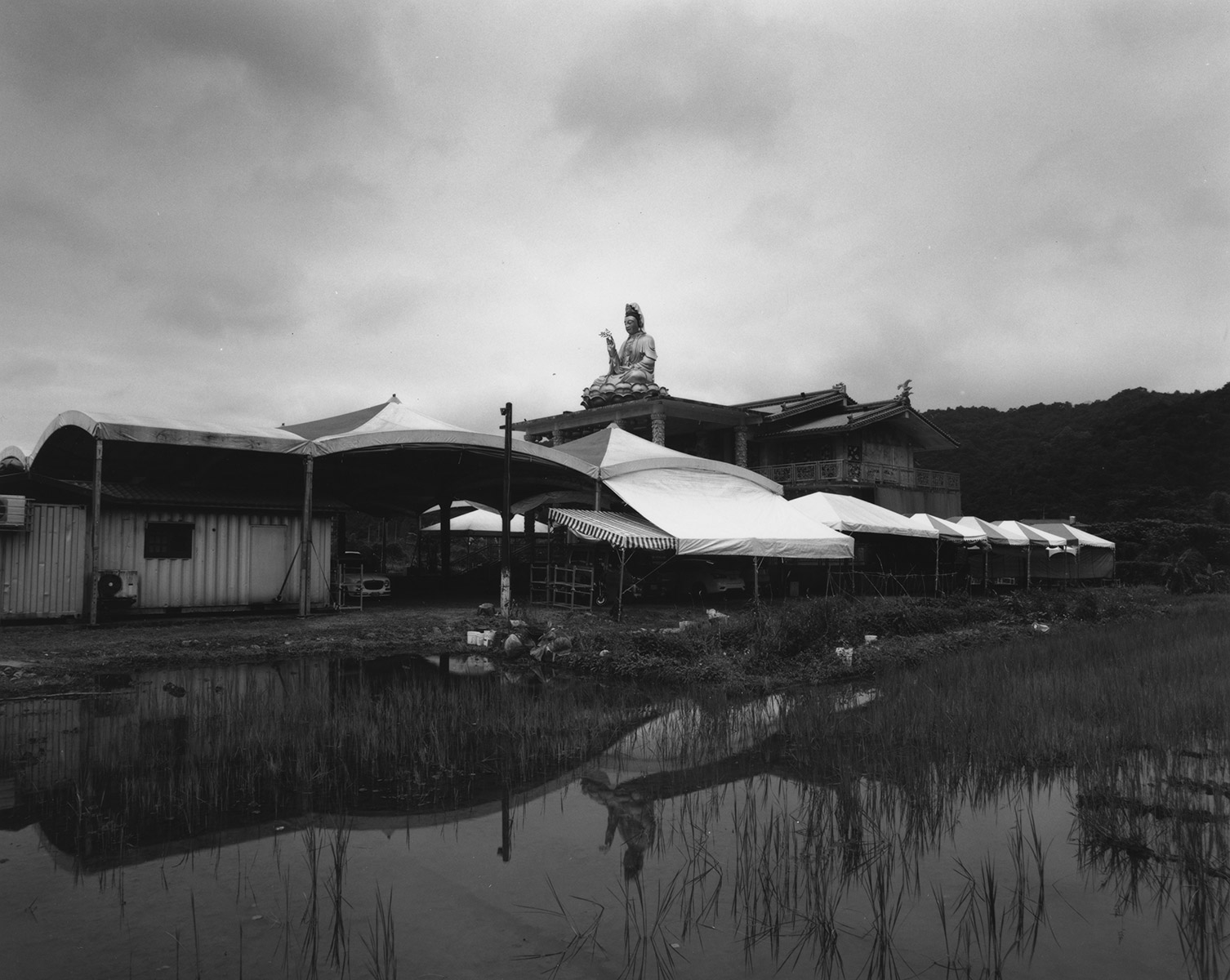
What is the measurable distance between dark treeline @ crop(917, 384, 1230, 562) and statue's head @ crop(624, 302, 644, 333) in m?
22.8

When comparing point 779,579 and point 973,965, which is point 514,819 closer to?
point 973,965

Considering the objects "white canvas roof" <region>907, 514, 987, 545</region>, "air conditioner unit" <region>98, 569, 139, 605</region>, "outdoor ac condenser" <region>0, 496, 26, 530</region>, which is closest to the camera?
"outdoor ac condenser" <region>0, 496, 26, 530</region>

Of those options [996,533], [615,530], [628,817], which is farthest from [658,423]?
[628,817]

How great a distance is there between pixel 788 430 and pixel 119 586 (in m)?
24.1

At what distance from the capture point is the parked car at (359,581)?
59.7 ft

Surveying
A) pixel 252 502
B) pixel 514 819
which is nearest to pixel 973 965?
pixel 514 819

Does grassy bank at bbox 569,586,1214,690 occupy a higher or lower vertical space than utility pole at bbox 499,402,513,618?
lower

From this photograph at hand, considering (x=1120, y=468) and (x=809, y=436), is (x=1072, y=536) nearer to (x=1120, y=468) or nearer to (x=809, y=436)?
(x=809, y=436)

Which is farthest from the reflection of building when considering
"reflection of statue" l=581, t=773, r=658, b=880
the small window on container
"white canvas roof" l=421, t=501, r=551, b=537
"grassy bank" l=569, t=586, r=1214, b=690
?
"reflection of statue" l=581, t=773, r=658, b=880

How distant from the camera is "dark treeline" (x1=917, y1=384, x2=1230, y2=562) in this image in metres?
39.8

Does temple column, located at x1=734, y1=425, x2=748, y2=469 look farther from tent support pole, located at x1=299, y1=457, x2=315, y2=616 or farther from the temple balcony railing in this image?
tent support pole, located at x1=299, y1=457, x2=315, y2=616

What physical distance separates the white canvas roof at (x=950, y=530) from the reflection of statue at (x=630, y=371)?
10.4 meters

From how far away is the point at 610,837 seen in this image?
197 inches

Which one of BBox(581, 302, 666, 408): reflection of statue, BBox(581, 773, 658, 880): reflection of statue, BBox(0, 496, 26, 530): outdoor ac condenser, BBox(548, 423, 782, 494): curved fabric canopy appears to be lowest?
BBox(581, 773, 658, 880): reflection of statue
